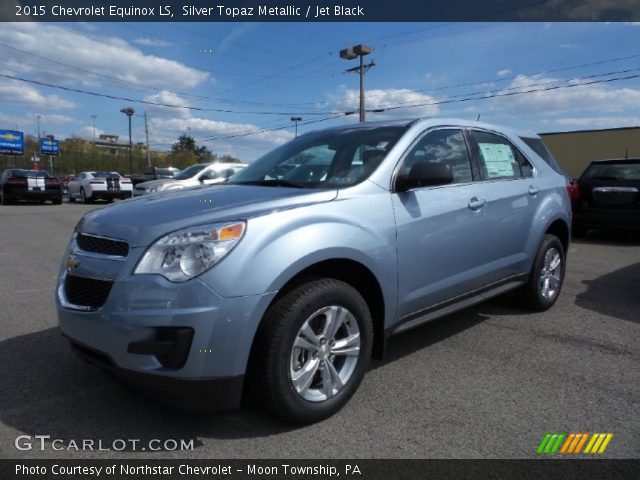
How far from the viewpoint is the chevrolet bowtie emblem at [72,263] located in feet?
8.65

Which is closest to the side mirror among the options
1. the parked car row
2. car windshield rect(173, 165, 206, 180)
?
car windshield rect(173, 165, 206, 180)

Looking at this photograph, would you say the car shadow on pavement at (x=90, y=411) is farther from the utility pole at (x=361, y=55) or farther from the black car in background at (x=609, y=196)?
the utility pole at (x=361, y=55)


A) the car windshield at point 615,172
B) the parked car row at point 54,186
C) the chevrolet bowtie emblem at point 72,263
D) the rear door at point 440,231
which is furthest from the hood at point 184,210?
the parked car row at point 54,186

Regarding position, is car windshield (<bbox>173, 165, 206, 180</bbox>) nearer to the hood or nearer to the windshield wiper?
the windshield wiper

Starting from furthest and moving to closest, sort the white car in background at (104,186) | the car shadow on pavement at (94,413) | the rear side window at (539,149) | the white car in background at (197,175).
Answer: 1. the white car in background at (104,186)
2. the white car in background at (197,175)
3. the rear side window at (539,149)
4. the car shadow on pavement at (94,413)

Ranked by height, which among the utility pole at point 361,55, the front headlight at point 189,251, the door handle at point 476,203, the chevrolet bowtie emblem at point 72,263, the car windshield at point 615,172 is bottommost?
the chevrolet bowtie emblem at point 72,263

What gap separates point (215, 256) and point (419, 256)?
1432 mm

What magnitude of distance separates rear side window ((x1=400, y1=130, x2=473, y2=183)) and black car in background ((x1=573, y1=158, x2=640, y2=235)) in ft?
21.0

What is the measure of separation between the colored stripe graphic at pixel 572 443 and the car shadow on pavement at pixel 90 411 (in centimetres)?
122

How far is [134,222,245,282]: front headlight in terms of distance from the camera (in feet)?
7.39

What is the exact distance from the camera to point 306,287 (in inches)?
99.5

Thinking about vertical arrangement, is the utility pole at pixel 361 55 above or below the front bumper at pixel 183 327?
above
